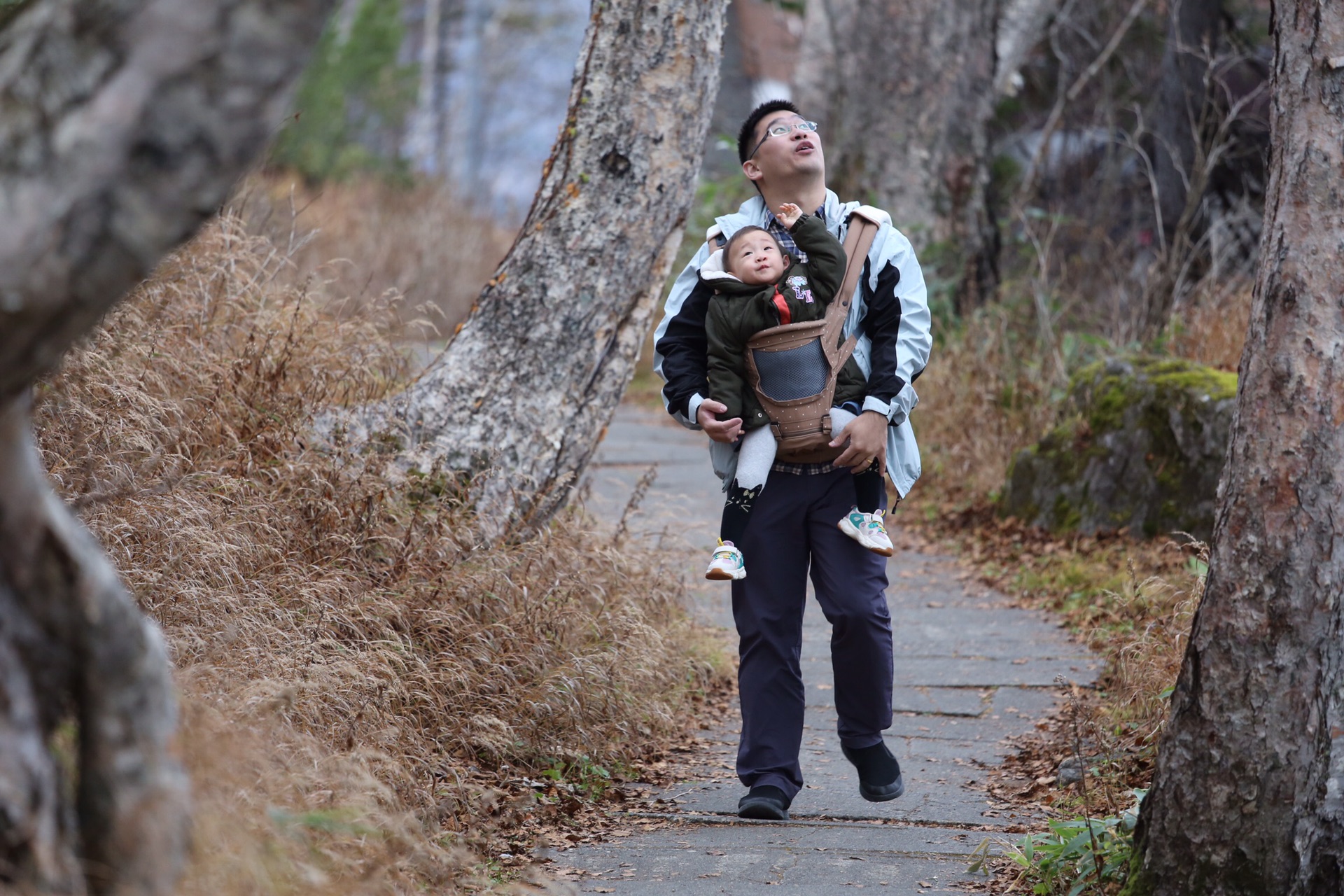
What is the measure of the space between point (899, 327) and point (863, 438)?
37 cm

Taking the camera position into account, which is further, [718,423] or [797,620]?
[797,620]

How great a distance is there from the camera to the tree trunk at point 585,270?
5.30 m

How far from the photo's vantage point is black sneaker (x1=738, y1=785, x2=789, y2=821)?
13.1 feet

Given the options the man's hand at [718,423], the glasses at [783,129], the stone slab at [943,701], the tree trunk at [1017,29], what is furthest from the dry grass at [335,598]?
the tree trunk at [1017,29]

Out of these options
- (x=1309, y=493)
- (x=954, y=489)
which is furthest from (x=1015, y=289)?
(x=1309, y=493)

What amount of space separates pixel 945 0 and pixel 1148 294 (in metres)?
3.48

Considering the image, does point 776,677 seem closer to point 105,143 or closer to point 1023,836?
point 1023,836

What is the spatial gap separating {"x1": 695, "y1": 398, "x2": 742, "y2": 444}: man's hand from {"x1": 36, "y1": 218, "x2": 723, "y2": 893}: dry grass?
109cm

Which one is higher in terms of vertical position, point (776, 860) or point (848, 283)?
point (848, 283)

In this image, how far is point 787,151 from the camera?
3.94 metres

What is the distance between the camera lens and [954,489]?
29.1ft

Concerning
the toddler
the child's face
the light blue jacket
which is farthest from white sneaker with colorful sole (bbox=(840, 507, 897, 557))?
the child's face

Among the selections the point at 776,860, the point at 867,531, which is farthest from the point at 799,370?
the point at 776,860

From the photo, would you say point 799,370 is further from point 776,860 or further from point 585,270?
point 585,270
